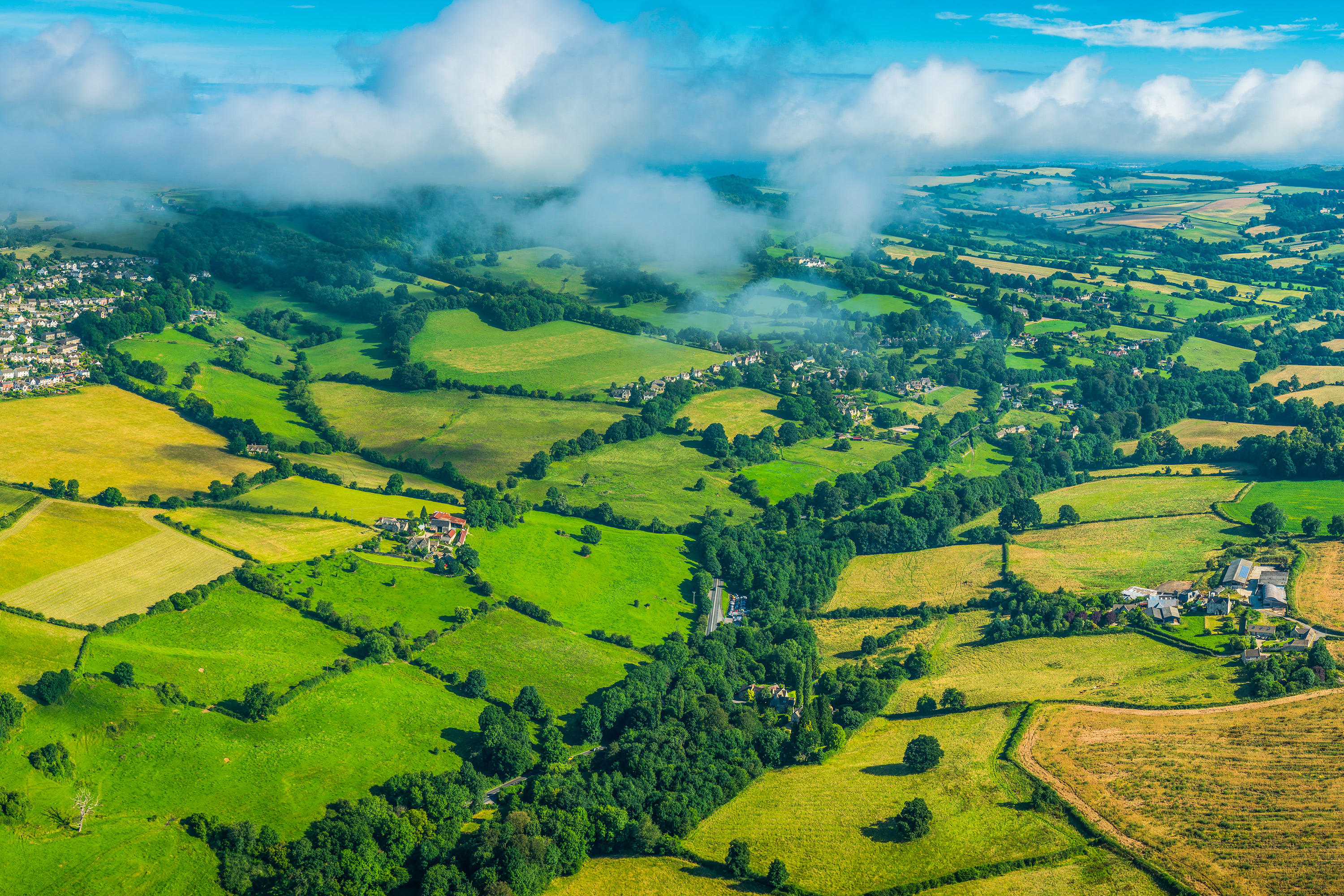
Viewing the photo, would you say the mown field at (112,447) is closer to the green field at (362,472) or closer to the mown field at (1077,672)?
the green field at (362,472)

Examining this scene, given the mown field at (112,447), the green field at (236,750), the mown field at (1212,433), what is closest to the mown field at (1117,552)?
the mown field at (1212,433)

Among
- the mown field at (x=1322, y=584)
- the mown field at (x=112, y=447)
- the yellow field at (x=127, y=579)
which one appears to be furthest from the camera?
the mown field at (x=112, y=447)

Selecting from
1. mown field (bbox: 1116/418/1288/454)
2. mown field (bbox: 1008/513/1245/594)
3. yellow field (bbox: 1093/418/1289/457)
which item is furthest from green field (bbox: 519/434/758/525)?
mown field (bbox: 1116/418/1288/454)

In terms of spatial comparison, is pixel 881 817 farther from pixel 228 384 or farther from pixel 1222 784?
pixel 228 384

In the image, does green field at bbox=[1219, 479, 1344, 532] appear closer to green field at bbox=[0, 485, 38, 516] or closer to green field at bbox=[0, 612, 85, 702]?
green field at bbox=[0, 612, 85, 702]

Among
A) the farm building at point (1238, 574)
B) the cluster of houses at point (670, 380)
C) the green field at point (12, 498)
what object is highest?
the cluster of houses at point (670, 380)
